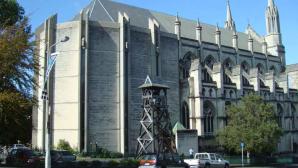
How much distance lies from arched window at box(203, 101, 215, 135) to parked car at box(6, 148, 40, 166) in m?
24.6

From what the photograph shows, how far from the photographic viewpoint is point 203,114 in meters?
46.2

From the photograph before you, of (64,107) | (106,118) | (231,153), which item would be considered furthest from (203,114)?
(64,107)

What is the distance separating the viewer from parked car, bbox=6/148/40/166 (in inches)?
1013

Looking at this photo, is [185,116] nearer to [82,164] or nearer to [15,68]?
[82,164]

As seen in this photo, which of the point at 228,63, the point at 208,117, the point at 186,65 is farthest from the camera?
the point at 228,63

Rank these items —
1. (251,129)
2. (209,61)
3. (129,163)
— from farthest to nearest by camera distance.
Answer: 1. (209,61)
2. (251,129)
3. (129,163)

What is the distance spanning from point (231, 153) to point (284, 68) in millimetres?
29116

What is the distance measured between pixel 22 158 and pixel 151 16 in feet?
107

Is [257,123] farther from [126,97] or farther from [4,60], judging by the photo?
[4,60]

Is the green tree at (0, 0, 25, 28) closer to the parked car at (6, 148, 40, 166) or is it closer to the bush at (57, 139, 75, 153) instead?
the bush at (57, 139, 75, 153)

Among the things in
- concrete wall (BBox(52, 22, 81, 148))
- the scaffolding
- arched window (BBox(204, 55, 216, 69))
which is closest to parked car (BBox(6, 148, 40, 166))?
concrete wall (BBox(52, 22, 81, 148))

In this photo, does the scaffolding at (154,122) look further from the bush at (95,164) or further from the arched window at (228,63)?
the arched window at (228,63)

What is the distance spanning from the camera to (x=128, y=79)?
41.2 meters

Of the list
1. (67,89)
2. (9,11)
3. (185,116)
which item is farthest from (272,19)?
(9,11)
